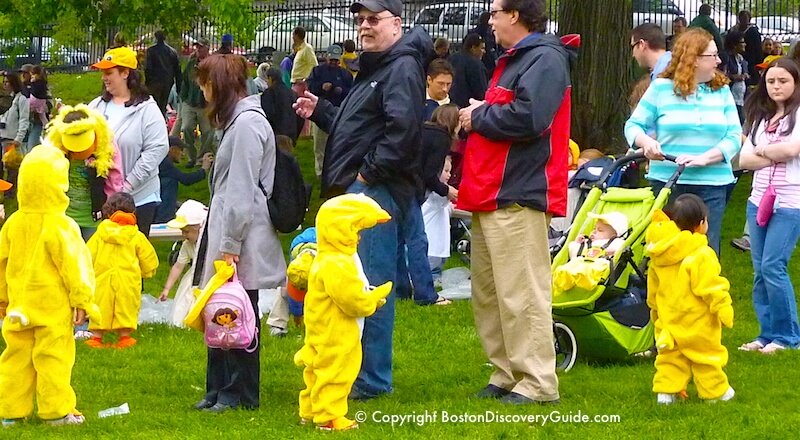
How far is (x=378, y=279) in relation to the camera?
727cm

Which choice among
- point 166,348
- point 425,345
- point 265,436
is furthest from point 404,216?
point 166,348

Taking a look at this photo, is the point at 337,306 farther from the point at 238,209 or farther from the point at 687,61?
the point at 687,61

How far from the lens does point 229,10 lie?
14.3m

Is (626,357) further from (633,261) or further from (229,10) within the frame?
(229,10)

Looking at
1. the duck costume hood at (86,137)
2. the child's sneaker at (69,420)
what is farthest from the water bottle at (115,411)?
the duck costume hood at (86,137)

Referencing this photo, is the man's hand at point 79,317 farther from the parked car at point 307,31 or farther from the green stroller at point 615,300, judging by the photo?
the parked car at point 307,31

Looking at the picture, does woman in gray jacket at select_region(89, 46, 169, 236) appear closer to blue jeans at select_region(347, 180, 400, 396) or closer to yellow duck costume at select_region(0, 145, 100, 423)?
yellow duck costume at select_region(0, 145, 100, 423)

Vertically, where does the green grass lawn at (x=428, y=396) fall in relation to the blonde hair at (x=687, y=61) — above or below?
below

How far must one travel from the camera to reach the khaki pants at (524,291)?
7.04 metres

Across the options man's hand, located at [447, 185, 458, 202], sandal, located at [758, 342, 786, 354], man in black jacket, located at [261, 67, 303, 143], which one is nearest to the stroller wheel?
sandal, located at [758, 342, 786, 354]

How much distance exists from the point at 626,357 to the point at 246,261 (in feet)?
9.01

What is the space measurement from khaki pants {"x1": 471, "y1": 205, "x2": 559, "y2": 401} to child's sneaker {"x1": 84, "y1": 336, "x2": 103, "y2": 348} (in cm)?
356

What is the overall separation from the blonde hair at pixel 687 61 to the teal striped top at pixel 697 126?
0.06 m

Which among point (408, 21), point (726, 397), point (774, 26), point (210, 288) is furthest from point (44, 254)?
point (774, 26)
